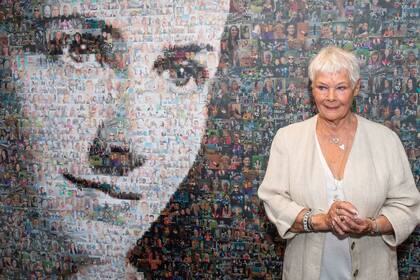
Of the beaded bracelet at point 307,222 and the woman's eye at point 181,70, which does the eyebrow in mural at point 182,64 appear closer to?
the woman's eye at point 181,70

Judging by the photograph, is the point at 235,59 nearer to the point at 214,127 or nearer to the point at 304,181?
the point at 214,127

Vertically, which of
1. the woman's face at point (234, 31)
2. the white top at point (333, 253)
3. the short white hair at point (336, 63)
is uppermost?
the woman's face at point (234, 31)

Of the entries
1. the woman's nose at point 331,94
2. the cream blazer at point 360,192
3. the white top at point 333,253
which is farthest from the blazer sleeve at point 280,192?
the woman's nose at point 331,94

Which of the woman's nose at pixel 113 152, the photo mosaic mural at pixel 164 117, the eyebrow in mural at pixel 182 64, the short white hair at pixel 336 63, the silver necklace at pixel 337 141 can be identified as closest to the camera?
the short white hair at pixel 336 63

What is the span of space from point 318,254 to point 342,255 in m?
0.09

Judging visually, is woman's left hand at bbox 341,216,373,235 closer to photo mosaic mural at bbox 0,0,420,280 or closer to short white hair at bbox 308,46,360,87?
short white hair at bbox 308,46,360,87

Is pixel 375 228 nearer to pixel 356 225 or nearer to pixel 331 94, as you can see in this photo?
pixel 356 225

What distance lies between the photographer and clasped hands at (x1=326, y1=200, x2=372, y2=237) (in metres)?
1.64

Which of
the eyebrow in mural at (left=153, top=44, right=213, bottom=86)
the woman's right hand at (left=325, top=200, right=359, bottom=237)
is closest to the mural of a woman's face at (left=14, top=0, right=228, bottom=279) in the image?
the eyebrow in mural at (left=153, top=44, right=213, bottom=86)

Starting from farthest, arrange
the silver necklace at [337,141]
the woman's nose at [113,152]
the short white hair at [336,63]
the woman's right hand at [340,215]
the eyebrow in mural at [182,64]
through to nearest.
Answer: the woman's nose at [113,152]
the eyebrow in mural at [182,64]
the silver necklace at [337,141]
the short white hair at [336,63]
the woman's right hand at [340,215]

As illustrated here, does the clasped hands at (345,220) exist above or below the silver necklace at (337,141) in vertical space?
below

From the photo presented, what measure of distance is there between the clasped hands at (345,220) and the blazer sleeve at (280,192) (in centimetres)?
16

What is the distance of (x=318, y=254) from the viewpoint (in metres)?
1.82

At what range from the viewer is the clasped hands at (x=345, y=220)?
1.64 metres
